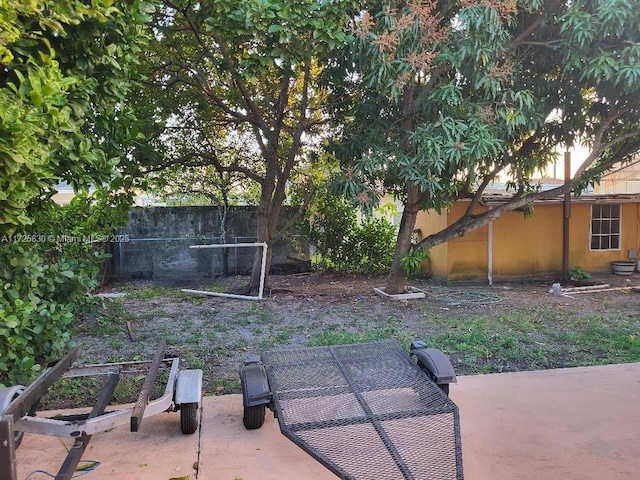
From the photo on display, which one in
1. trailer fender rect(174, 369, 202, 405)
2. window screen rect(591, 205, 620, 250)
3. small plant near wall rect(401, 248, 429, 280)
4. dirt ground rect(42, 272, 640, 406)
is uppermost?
window screen rect(591, 205, 620, 250)

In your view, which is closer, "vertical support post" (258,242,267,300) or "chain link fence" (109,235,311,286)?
"vertical support post" (258,242,267,300)

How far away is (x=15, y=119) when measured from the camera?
6.33ft

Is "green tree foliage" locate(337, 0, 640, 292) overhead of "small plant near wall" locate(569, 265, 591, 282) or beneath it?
overhead

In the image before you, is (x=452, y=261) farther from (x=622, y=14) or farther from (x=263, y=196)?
(x=622, y=14)

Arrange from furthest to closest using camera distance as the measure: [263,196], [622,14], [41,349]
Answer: [263,196]
[622,14]
[41,349]

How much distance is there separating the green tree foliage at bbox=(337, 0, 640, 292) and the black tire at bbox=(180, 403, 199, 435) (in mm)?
4111

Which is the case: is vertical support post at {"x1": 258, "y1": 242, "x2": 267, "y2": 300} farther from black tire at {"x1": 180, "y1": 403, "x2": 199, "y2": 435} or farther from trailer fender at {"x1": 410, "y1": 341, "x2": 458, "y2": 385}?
black tire at {"x1": 180, "y1": 403, "x2": 199, "y2": 435}

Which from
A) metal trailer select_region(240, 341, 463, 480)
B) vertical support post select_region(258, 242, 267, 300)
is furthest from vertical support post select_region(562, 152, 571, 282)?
metal trailer select_region(240, 341, 463, 480)

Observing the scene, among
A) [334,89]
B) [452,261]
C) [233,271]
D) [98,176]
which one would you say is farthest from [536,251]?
[98,176]

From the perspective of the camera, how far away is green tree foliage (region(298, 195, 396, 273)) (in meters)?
11.3

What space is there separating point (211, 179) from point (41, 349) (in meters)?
8.04

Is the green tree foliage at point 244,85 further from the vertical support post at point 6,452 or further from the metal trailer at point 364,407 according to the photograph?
the vertical support post at point 6,452

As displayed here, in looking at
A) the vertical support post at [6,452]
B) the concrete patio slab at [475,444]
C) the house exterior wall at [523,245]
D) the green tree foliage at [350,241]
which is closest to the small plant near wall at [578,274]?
the house exterior wall at [523,245]

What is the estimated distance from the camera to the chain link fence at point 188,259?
9.91 meters
